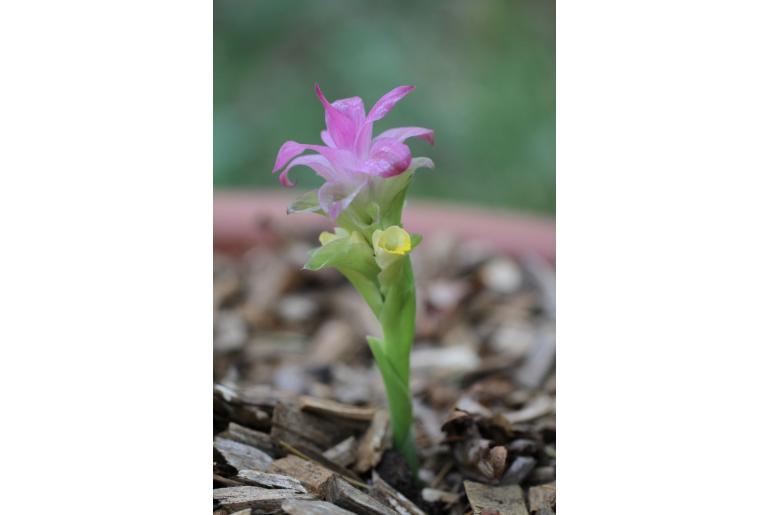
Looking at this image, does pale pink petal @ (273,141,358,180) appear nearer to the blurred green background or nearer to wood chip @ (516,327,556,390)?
wood chip @ (516,327,556,390)

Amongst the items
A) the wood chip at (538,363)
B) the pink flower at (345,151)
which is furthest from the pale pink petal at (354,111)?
the wood chip at (538,363)

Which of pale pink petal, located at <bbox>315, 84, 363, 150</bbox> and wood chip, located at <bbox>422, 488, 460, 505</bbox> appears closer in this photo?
pale pink petal, located at <bbox>315, 84, 363, 150</bbox>

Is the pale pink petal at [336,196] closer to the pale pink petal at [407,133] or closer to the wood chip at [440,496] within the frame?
the pale pink petal at [407,133]

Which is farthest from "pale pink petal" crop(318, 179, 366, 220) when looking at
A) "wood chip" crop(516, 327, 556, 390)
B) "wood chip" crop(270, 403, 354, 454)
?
"wood chip" crop(516, 327, 556, 390)

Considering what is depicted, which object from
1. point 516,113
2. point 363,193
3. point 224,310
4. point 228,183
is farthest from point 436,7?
point 363,193

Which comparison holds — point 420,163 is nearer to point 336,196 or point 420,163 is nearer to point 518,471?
point 336,196
